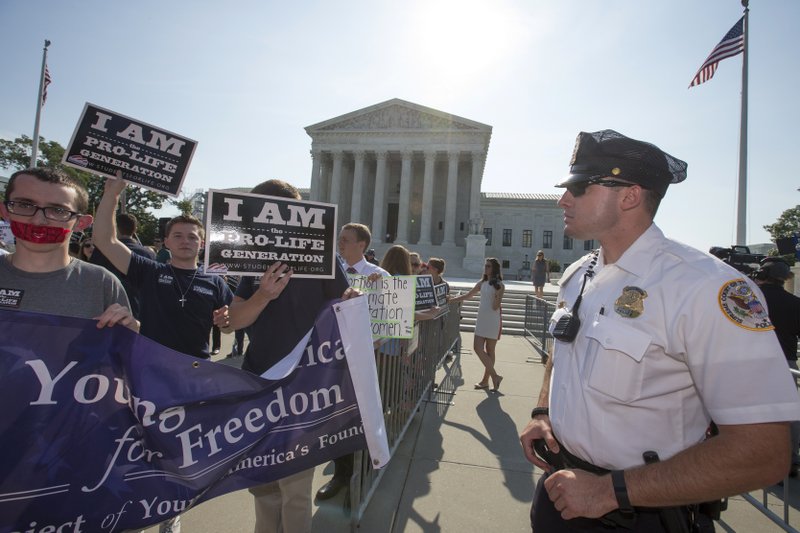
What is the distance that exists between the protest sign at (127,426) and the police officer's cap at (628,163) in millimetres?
1705

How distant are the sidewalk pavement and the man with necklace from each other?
4.40ft

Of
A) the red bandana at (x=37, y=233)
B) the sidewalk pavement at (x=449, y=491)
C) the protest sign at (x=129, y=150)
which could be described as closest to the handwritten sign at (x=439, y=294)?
the sidewalk pavement at (x=449, y=491)

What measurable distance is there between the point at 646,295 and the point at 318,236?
1.74 meters

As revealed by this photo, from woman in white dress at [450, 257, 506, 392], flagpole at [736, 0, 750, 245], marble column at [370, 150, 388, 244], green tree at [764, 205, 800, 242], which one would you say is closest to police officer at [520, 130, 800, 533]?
woman in white dress at [450, 257, 506, 392]

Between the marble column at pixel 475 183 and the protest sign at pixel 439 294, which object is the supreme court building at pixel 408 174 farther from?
the protest sign at pixel 439 294

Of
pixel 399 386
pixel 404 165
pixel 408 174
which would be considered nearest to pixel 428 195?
pixel 408 174

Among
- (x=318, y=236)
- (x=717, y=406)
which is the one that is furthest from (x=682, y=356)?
(x=318, y=236)

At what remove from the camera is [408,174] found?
144ft

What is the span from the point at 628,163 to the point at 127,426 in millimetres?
2378

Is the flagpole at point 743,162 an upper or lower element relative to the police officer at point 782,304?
upper

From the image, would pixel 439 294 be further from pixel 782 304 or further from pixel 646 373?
pixel 646 373

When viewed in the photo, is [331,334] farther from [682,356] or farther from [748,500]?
[748,500]

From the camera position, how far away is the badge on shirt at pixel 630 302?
1482 mm

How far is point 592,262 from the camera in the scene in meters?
2.13
